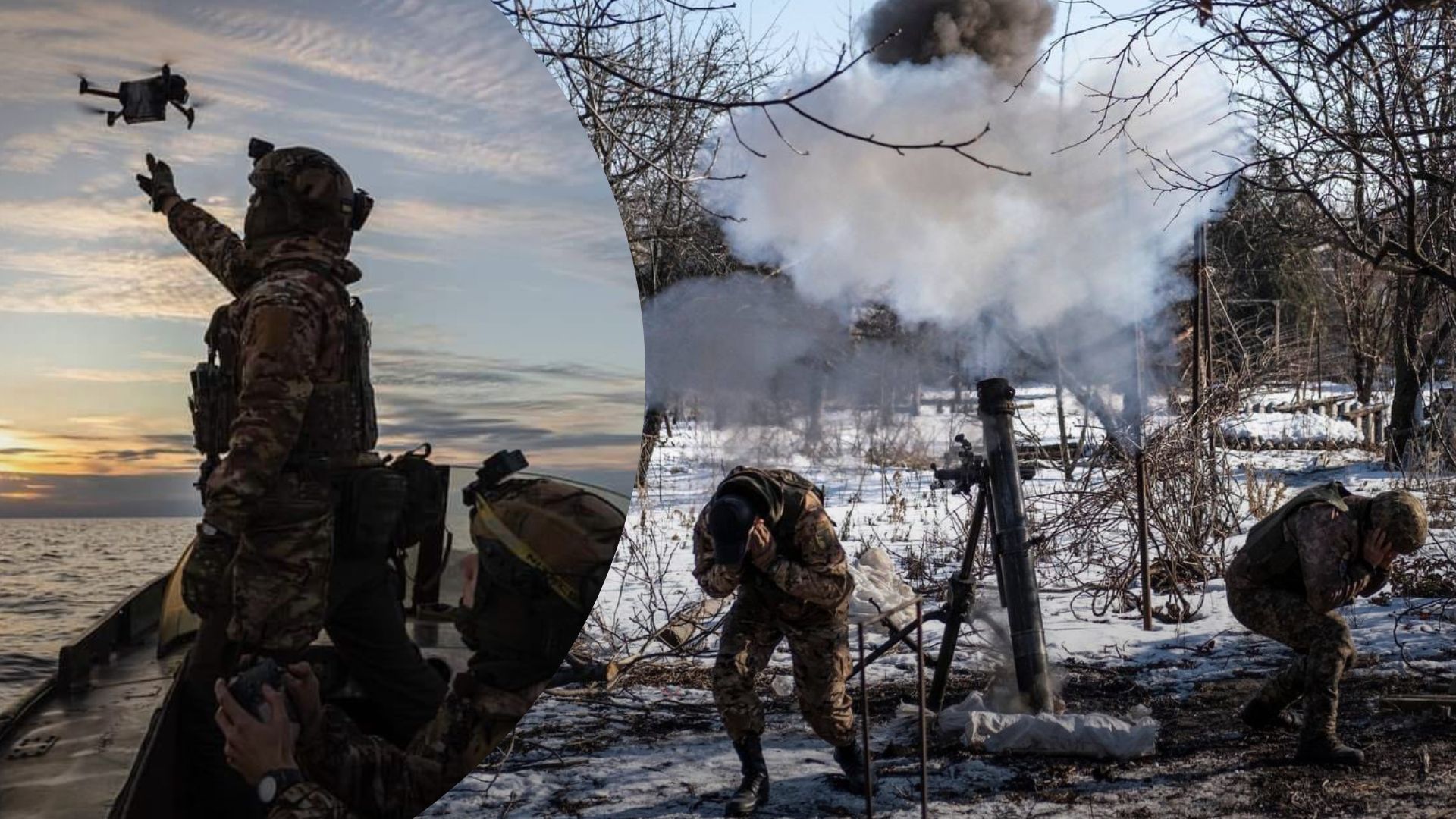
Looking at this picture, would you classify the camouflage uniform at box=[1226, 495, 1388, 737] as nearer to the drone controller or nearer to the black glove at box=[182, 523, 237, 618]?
the drone controller

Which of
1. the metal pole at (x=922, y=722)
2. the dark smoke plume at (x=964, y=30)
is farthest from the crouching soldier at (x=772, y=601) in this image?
the dark smoke plume at (x=964, y=30)

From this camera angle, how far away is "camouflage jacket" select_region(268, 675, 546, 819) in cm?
204

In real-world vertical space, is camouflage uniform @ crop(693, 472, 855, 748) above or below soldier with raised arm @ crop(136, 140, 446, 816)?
below

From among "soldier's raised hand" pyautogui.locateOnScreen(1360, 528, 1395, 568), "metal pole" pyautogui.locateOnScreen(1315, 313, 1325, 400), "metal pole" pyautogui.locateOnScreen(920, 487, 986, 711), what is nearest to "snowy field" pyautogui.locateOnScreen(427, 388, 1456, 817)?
"metal pole" pyautogui.locateOnScreen(920, 487, 986, 711)

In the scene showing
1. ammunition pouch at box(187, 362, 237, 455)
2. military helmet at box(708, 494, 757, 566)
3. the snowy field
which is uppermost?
ammunition pouch at box(187, 362, 237, 455)

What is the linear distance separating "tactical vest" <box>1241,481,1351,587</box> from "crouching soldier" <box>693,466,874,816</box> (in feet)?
6.67

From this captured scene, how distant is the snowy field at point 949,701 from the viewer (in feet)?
15.9

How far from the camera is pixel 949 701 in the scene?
6.44 meters

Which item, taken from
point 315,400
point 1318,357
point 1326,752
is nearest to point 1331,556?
point 1326,752

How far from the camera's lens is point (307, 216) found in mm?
1939

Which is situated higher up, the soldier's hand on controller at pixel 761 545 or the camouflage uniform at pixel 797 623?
the soldier's hand on controller at pixel 761 545

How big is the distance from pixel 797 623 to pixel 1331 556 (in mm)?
2349

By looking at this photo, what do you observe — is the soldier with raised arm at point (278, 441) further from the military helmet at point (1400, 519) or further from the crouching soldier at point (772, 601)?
the military helmet at point (1400, 519)

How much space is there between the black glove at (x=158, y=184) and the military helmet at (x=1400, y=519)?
4.98m
